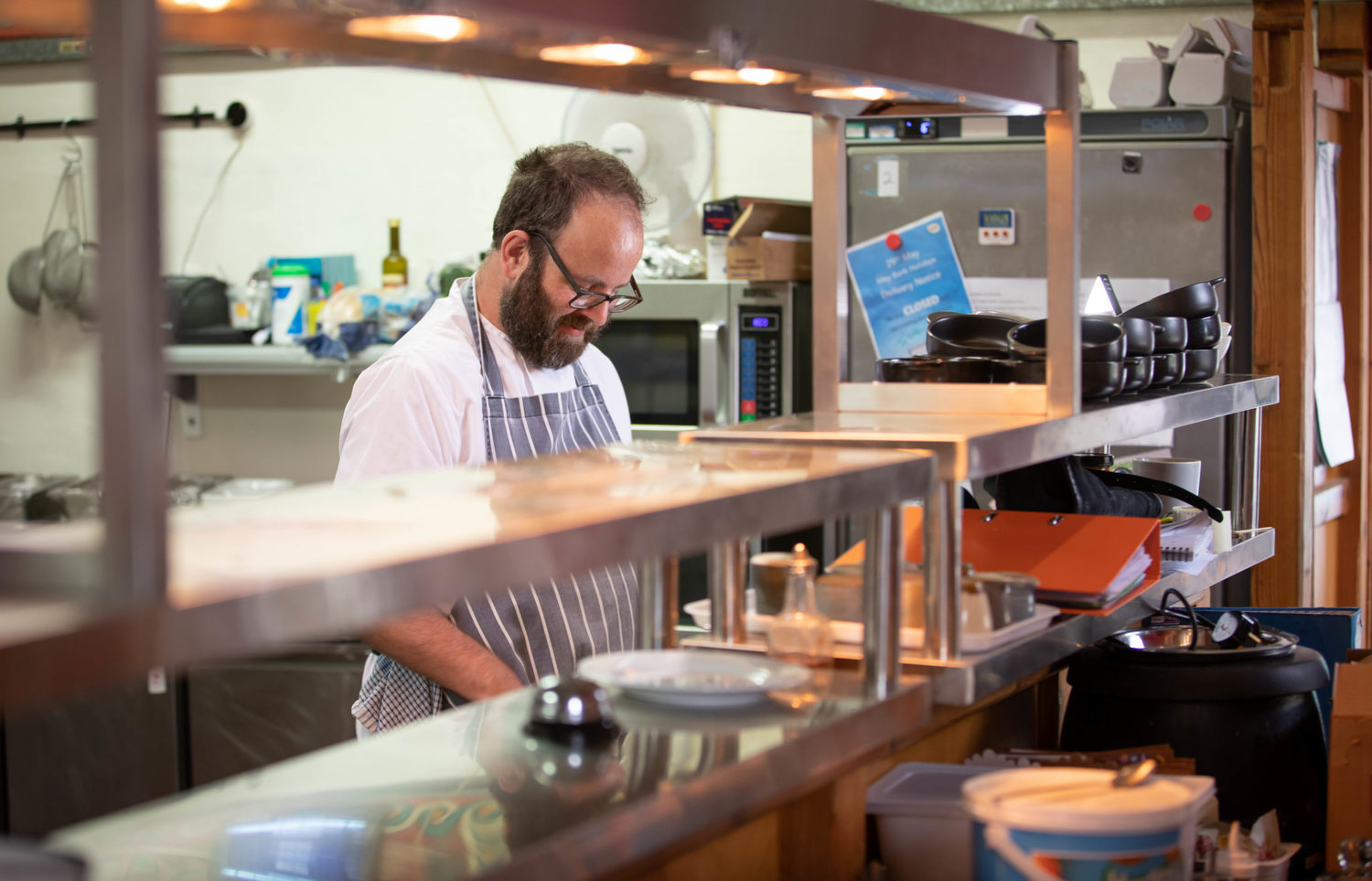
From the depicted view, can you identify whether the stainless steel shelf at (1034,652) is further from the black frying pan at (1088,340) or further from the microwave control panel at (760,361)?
the microwave control panel at (760,361)

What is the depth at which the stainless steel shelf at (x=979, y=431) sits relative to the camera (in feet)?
5.13

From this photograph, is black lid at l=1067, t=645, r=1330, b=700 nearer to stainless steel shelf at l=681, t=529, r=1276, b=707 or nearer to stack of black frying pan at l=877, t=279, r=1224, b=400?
stainless steel shelf at l=681, t=529, r=1276, b=707

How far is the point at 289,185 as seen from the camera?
212 inches

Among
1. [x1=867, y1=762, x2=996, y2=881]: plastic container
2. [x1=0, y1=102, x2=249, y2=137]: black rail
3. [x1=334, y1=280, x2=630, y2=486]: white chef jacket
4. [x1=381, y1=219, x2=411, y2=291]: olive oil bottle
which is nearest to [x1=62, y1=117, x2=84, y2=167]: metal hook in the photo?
[x1=0, y1=102, x2=249, y2=137]: black rail

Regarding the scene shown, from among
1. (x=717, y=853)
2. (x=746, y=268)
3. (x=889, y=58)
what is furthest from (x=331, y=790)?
(x=746, y=268)

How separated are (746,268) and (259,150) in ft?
Answer: 7.42

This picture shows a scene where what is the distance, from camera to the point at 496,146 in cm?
522

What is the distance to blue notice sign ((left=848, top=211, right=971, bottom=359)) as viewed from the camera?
411cm

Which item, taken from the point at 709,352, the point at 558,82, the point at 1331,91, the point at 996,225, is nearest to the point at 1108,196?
the point at 996,225

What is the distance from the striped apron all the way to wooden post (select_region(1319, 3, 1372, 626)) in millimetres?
2946

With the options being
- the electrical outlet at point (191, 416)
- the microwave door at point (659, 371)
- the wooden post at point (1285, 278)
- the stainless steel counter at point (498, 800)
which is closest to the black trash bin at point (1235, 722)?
the stainless steel counter at point (498, 800)

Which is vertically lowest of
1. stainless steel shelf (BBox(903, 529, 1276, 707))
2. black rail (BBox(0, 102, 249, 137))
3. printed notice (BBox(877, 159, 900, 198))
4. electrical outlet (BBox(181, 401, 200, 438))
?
stainless steel shelf (BBox(903, 529, 1276, 707))

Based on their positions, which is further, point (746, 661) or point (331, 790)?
point (746, 661)

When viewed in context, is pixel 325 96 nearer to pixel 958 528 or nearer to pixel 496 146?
pixel 496 146
